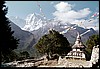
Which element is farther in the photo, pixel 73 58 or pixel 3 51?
pixel 73 58

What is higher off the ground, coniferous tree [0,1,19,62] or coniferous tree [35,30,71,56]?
coniferous tree [0,1,19,62]

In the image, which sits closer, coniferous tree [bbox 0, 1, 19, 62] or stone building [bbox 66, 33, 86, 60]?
coniferous tree [bbox 0, 1, 19, 62]

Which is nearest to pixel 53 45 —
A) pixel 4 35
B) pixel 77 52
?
pixel 77 52

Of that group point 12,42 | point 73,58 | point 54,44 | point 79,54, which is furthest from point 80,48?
point 12,42

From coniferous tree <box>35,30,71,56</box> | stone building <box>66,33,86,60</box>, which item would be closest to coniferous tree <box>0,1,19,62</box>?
stone building <box>66,33,86,60</box>

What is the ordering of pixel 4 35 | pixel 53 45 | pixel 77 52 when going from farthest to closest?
1. pixel 53 45
2. pixel 77 52
3. pixel 4 35

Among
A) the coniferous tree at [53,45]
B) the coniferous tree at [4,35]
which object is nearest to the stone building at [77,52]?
the coniferous tree at [53,45]

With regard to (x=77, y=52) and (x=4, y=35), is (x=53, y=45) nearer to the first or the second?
(x=77, y=52)

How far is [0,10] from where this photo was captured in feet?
91.7

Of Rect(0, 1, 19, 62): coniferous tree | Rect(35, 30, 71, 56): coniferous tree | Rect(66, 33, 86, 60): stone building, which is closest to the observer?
Rect(0, 1, 19, 62): coniferous tree

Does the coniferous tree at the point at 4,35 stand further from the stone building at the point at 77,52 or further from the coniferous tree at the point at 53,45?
the coniferous tree at the point at 53,45

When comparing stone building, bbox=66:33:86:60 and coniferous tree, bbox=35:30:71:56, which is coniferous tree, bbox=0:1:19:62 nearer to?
stone building, bbox=66:33:86:60

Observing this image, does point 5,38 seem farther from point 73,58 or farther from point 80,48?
point 80,48

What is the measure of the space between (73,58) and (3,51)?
43.0 ft
